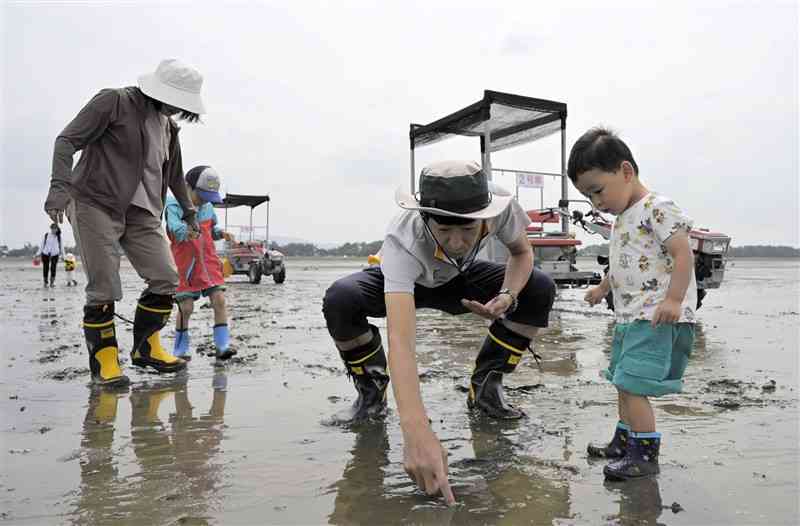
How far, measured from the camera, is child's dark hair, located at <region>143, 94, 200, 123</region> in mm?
3771

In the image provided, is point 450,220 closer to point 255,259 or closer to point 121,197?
point 121,197

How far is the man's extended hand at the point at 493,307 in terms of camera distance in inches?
98.0

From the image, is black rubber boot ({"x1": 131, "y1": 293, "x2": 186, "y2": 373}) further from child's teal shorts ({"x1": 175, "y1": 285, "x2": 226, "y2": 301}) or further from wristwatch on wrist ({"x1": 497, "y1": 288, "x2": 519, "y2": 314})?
wristwatch on wrist ({"x1": 497, "y1": 288, "x2": 519, "y2": 314})

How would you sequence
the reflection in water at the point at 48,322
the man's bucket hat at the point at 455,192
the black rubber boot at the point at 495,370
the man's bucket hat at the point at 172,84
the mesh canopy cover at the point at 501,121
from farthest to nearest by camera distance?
the mesh canopy cover at the point at 501,121 < the reflection in water at the point at 48,322 < the man's bucket hat at the point at 172,84 < the black rubber boot at the point at 495,370 < the man's bucket hat at the point at 455,192

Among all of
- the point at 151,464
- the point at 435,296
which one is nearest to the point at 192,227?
the point at 435,296

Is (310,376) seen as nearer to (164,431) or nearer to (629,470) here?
(164,431)

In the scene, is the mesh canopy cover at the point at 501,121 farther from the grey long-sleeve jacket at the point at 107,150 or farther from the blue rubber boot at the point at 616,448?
the blue rubber boot at the point at 616,448

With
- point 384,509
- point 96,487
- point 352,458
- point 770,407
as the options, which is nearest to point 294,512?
point 384,509

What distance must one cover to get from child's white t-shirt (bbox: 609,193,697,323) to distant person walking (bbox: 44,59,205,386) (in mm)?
2671

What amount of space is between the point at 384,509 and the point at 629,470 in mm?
824

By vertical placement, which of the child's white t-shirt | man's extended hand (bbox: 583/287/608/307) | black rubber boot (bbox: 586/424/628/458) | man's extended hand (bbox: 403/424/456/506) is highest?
the child's white t-shirt

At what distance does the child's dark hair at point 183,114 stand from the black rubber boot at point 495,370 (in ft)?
7.48

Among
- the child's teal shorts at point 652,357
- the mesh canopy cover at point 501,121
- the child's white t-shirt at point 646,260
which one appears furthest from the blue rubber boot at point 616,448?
the mesh canopy cover at point 501,121

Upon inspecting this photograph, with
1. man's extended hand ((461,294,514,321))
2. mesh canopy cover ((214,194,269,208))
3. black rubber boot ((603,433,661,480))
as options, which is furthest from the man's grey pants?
mesh canopy cover ((214,194,269,208))
